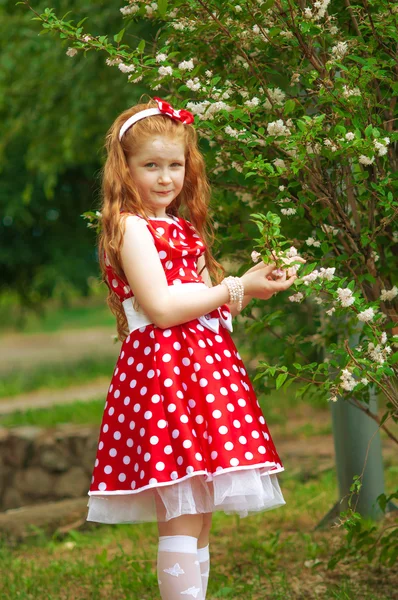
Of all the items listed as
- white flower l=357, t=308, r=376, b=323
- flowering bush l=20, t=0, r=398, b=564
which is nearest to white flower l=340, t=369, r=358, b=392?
flowering bush l=20, t=0, r=398, b=564

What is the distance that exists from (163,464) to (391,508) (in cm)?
225

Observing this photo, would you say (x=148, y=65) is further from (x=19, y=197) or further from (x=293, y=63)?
(x=19, y=197)

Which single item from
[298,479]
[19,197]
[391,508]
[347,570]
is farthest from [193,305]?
[19,197]

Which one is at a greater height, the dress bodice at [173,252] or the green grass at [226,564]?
the dress bodice at [173,252]

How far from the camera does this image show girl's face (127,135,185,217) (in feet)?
9.54

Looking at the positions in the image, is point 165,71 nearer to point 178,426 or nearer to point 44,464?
point 178,426

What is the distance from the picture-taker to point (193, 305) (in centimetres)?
280

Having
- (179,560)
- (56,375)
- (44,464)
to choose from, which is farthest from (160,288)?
(56,375)

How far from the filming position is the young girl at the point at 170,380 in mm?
2732

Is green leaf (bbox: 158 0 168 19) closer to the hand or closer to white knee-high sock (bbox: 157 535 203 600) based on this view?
the hand

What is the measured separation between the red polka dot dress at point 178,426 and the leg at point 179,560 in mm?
54

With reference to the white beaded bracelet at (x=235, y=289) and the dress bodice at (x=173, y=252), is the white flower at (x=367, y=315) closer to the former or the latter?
the white beaded bracelet at (x=235, y=289)

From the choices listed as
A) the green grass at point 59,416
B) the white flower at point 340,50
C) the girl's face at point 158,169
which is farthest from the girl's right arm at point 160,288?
the green grass at point 59,416

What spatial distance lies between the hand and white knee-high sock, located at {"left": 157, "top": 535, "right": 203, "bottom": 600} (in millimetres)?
781
